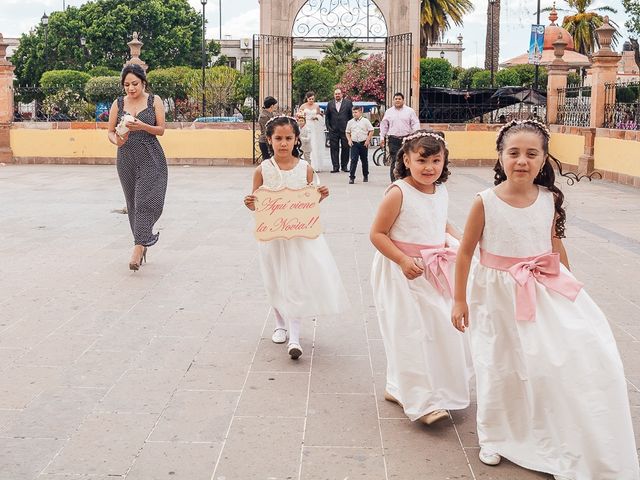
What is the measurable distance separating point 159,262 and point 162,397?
12.4 ft

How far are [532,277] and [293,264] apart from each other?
1.84 metres

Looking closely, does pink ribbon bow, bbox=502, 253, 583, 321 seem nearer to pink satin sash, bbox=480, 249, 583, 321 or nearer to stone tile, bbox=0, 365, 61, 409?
pink satin sash, bbox=480, 249, 583, 321

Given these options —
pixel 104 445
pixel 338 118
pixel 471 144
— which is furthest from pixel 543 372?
pixel 471 144

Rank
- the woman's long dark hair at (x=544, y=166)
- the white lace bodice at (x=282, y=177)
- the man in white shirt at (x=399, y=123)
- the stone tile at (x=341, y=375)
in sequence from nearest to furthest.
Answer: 1. the woman's long dark hair at (x=544, y=166)
2. the stone tile at (x=341, y=375)
3. the white lace bodice at (x=282, y=177)
4. the man in white shirt at (x=399, y=123)

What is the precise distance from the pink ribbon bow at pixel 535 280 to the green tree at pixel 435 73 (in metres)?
38.6

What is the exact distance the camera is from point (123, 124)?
296 inches

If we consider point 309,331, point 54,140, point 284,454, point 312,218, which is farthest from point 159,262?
point 54,140

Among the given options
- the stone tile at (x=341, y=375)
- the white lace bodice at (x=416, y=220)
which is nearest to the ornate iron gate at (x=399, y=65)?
the stone tile at (x=341, y=375)

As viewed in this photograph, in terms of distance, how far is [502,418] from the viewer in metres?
3.54

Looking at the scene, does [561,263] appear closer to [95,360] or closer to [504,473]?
[504,473]

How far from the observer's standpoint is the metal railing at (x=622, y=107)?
632 inches

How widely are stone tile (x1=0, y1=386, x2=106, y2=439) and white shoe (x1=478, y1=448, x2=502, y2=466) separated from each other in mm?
1736

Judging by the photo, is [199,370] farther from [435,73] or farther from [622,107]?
[435,73]

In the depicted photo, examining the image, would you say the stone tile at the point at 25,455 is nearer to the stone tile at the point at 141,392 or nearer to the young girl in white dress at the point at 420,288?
the stone tile at the point at 141,392
